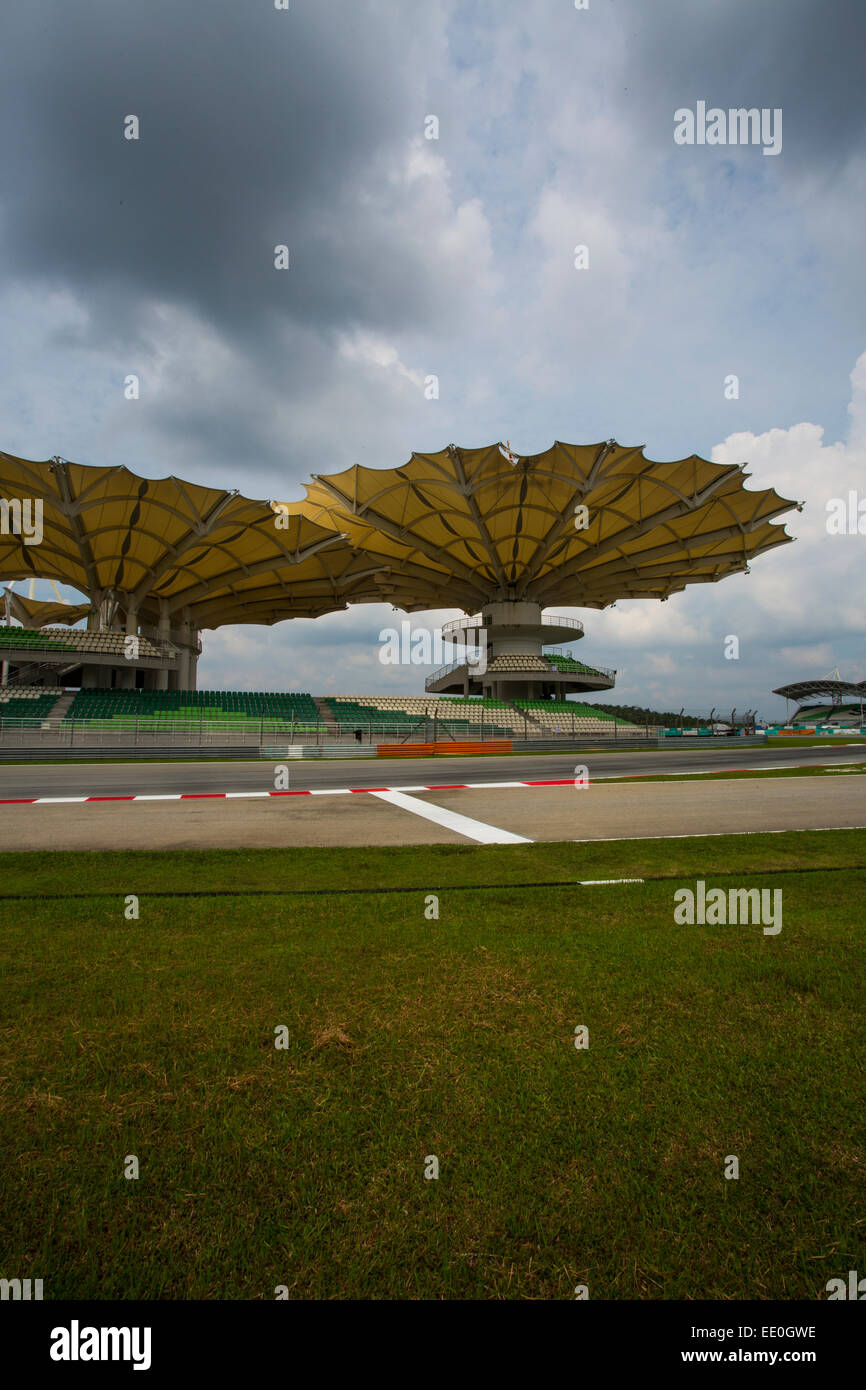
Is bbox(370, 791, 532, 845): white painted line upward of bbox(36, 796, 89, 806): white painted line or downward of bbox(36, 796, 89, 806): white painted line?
upward

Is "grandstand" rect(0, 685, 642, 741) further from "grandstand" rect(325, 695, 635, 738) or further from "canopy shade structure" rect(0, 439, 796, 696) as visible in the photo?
"canopy shade structure" rect(0, 439, 796, 696)

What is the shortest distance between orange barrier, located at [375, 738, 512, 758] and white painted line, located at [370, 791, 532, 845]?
1953 cm

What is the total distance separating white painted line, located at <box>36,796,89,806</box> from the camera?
1232 centimetres

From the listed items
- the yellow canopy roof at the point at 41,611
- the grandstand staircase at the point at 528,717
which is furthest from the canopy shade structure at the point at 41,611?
the grandstand staircase at the point at 528,717

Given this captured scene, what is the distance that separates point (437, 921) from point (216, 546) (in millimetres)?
46574

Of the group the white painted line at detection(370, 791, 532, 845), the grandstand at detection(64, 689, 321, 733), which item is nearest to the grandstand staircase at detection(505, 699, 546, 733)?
the grandstand at detection(64, 689, 321, 733)

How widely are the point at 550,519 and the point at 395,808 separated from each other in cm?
3943

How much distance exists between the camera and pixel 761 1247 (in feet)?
5.32

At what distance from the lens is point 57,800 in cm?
1286

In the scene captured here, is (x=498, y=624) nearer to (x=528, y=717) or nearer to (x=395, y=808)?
(x=528, y=717)

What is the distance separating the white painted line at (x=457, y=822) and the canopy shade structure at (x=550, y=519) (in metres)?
31.7

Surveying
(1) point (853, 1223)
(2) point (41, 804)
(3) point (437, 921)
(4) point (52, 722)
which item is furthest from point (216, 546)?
(1) point (853, 1223)
